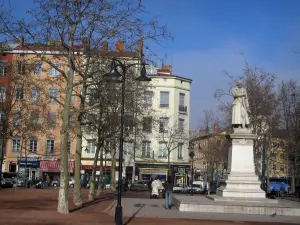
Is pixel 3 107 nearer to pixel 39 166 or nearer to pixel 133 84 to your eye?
pixel 133 84

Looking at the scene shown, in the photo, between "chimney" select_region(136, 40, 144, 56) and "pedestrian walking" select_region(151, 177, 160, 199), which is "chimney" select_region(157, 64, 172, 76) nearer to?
"pedestrian walking" select_region(151, 177, 160, 199)

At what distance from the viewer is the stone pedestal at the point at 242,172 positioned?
20859 mm

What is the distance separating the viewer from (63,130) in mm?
18797

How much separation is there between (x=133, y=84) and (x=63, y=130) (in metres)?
14.1

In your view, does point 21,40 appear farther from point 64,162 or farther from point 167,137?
point 167,137

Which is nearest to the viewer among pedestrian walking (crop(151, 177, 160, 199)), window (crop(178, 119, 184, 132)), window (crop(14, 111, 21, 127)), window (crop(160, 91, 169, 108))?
pedestrian walking (crop(151, 177, 160, 199))

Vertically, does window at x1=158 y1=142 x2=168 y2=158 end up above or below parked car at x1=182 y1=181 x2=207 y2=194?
above

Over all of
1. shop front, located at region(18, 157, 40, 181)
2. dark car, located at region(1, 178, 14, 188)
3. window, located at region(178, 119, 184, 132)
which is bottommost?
dark car, located at region(1, 178, 14, 188)

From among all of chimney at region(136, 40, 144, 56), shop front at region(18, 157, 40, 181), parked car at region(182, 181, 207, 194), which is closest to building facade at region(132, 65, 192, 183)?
parked car at region(182, 181, 207, 194)

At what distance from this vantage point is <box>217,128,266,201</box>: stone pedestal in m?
20.9

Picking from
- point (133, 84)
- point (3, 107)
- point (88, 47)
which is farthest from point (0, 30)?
point (3, 107)

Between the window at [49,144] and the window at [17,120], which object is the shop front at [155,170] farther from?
the window at [17,120]

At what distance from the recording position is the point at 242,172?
2133 cm

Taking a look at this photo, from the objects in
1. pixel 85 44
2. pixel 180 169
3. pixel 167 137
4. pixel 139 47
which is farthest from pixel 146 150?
pixel 85 44
